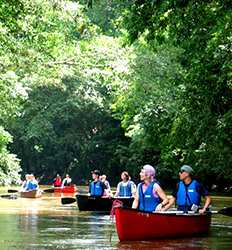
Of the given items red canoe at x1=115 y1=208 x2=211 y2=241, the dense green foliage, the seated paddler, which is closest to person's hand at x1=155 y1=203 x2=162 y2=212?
red canoe at x1=115 y1=208 x2=211 y2=241

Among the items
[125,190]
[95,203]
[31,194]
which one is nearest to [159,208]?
[125,190]

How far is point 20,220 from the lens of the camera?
57.3ft

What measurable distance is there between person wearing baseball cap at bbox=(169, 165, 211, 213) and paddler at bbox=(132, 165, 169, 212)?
4.14 feet

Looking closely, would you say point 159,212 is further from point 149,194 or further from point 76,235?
point 76,235

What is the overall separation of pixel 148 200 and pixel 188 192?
1.60 meters

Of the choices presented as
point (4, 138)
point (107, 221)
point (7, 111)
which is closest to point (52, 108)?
point (4, 138)

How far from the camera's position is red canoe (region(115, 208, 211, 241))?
39.6ft

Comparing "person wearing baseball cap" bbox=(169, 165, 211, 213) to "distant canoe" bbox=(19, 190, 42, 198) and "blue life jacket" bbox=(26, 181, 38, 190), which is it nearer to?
"distant canoe" bbox=(19, 190, 42, 198)

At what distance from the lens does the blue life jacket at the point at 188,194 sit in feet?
44.8

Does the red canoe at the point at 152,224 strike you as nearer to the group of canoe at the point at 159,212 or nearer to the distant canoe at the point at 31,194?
the group of canoe at the point at 159,212

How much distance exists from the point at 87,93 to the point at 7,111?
67.1ft

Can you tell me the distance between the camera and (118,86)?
31.4 m

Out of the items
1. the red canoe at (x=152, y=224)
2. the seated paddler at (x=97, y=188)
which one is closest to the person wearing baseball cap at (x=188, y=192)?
the red canoe at (x=152, y=224)

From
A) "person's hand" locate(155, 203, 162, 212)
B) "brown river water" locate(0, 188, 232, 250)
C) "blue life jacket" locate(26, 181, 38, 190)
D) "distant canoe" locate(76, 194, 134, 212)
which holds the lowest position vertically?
"brown river water" locate(0, 188, 232, 250)
